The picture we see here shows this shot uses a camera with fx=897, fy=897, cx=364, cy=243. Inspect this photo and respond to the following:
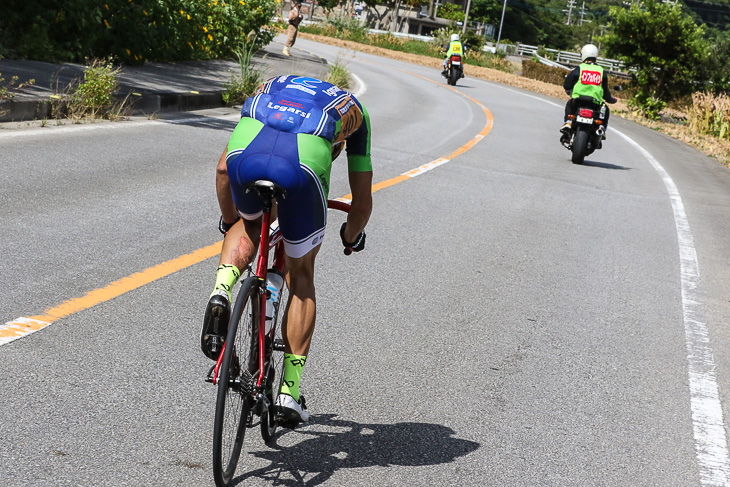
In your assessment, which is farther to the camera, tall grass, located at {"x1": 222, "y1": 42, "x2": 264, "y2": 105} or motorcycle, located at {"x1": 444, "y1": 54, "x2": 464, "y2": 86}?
motorcycle, located at {"x1": 444, "y1": 54, "x2": 464, "y2": 86}

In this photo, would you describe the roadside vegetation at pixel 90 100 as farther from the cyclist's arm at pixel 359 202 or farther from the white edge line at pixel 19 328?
the cyclist's arm at pixel 359 202

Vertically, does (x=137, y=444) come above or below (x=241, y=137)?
below

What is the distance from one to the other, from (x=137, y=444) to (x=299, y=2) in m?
24.6

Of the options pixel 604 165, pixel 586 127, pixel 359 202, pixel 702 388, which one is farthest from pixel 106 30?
pixel 359 202

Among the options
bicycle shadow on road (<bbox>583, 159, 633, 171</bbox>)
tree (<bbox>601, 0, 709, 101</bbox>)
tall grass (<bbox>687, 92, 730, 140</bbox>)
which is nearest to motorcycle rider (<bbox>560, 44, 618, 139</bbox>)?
bicycle shadow on road (<bbox>583, 159, 633, 171</bbox>)

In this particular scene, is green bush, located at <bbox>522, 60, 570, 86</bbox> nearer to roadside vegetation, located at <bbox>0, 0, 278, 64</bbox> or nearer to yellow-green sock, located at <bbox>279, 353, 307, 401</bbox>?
roadside vegetation, located at <bbox>0, 0, 278, 64</bbox>

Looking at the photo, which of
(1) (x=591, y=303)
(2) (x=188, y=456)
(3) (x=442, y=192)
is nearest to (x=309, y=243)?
(2) (x=188, y=456)

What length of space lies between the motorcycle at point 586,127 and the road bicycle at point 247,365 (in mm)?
12561

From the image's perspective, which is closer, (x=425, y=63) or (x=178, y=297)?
(x=178, y=297)

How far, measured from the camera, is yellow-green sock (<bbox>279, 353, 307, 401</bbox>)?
361cm

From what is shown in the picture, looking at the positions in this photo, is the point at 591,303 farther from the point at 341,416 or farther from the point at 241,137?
the point at 241,137

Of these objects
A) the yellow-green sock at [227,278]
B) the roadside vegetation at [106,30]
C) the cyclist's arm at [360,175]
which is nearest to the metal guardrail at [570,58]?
the roadside vegetation at [106,30]

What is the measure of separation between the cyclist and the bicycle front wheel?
93 mm

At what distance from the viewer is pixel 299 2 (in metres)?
26.9
